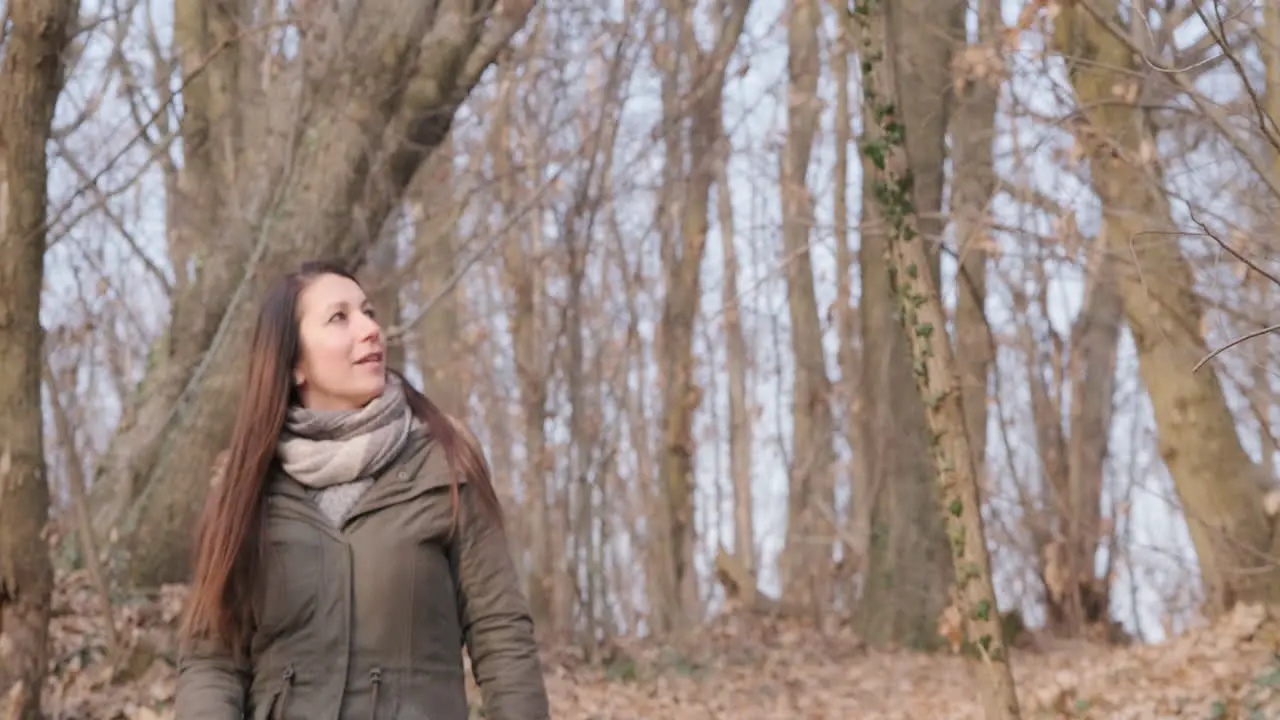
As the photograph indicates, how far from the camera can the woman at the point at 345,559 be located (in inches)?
119

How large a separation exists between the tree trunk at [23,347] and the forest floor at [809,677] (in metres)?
1.32

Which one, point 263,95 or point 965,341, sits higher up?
point 263,95

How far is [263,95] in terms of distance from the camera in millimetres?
12055

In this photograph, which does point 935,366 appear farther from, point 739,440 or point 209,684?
point 739,440

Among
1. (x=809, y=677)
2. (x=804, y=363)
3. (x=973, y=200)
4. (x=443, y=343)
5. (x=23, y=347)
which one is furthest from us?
(x=804, y=363)

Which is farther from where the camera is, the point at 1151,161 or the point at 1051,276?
the point at 1051,276

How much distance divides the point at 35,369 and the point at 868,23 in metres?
3.34

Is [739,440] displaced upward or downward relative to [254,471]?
upward

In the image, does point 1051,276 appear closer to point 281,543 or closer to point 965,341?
point 965,341

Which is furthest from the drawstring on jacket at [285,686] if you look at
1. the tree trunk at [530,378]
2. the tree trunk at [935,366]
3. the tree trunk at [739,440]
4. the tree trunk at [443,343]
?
the tree trunk at [739,440]

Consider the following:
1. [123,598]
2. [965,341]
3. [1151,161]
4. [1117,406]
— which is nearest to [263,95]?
[123,598]

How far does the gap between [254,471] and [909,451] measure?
962 centimetres

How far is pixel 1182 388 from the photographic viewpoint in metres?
8.70

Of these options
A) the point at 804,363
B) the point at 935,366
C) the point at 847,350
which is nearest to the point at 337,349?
the point at 935,366
